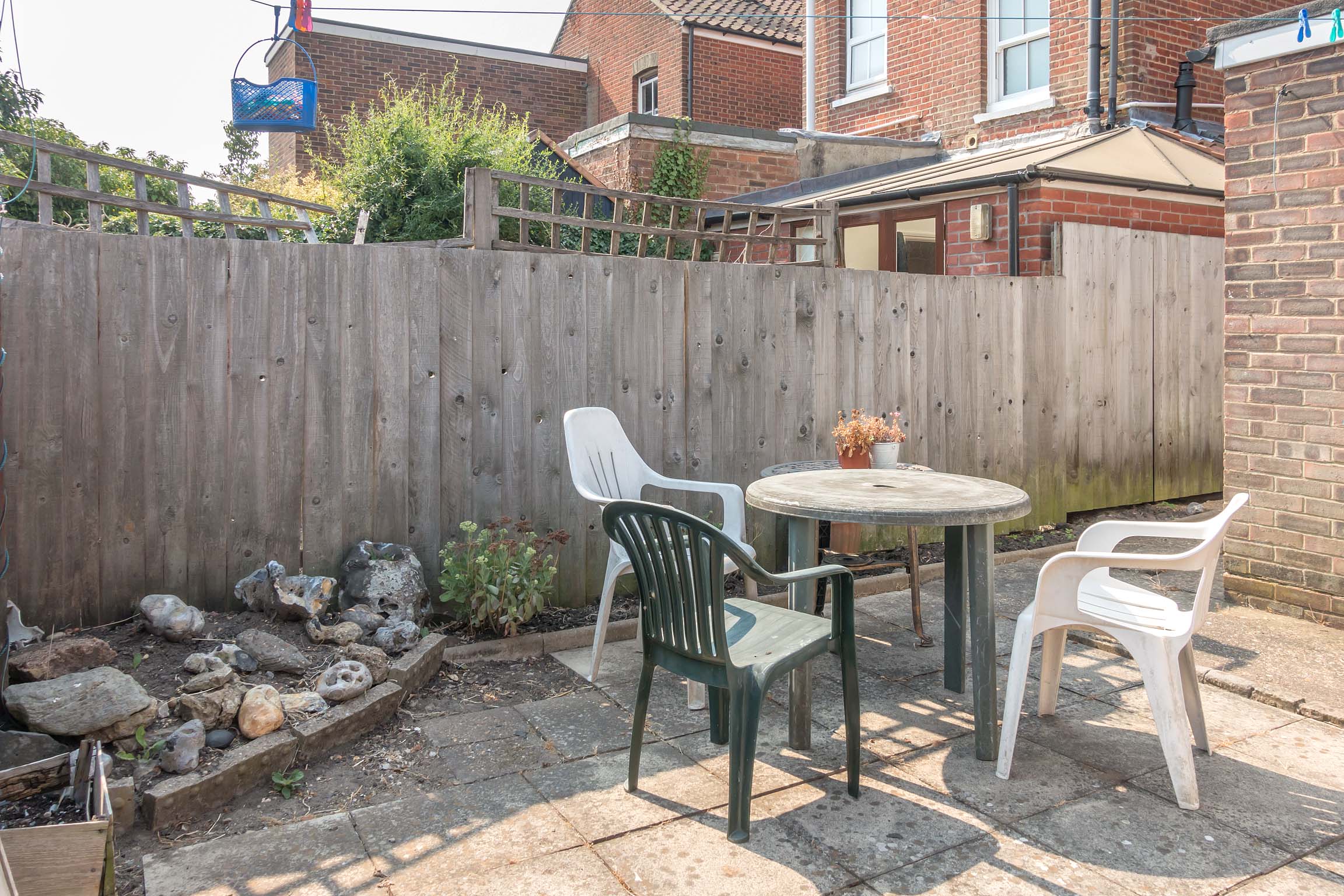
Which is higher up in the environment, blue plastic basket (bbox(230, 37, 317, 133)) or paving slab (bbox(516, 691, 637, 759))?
blue plastic basket (bbox(230, 37, 317, 133))

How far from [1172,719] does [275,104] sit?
594 centimetres

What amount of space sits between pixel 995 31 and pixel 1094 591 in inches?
360

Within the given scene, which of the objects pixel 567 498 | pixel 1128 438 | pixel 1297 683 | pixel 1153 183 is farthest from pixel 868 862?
pixel 1153 183

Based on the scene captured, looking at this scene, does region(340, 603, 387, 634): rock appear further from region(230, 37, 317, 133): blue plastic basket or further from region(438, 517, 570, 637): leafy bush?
region(230, 37, 317, 133): blue plastic basket

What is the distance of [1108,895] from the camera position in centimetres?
250

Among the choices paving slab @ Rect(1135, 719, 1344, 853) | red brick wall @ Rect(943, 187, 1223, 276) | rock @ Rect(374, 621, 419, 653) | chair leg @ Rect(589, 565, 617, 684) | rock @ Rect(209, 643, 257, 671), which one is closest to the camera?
paving slab @ Rect(1135, 719, 1344, 853)

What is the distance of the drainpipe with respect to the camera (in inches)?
371

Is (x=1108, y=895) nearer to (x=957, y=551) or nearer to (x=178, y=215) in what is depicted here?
(x=957, y=551)

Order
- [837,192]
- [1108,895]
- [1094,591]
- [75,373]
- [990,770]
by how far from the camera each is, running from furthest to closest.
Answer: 1. [837,192]
2. [75,373]
3. [1094,591]
4. [990,770]
5. [1108,895]

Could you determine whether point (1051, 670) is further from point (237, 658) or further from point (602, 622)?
point (237, 658)

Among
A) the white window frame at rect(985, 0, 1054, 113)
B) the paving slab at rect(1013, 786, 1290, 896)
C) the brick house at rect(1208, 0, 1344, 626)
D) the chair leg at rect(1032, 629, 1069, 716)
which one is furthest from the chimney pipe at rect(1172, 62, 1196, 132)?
the paving slab at rect(1013, 786, 1290, 896)

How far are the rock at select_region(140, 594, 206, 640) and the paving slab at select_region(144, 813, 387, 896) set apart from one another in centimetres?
119

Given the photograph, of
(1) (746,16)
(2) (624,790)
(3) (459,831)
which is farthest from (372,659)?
(1) (746,16)

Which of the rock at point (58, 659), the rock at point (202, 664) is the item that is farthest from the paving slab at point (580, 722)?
the rock at point (58, 659)
